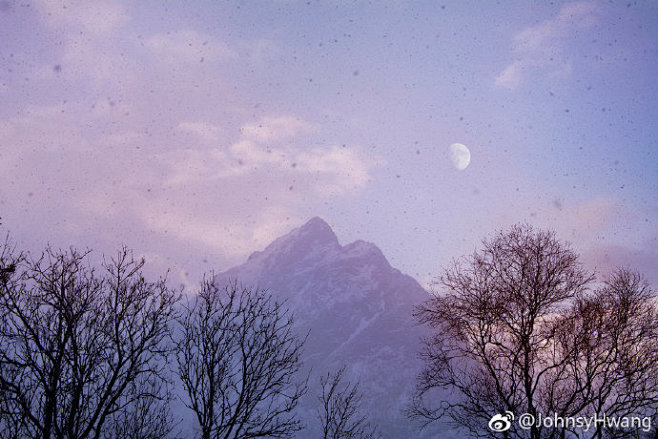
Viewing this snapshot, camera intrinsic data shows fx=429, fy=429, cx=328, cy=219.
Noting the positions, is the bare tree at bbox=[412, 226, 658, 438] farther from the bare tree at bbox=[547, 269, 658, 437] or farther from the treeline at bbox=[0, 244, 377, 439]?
the treeline at bbox=[0, 244, 377, 439]

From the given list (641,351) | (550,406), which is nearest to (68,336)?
(550,406)

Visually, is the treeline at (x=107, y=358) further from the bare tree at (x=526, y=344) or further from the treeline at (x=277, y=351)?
the bare tree at (x=526, y=344)

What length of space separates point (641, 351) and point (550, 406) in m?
4.85

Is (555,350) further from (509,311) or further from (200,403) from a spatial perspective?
(200,403)

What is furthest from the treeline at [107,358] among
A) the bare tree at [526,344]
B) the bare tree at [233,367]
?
the bare tree at [526,344]

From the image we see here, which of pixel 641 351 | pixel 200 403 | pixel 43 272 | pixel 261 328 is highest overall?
pixel 43 272

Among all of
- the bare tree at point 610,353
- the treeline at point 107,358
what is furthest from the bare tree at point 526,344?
the treeline at point 107,358

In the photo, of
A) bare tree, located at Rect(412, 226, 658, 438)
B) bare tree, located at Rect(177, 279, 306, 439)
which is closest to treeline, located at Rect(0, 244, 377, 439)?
bare tree, located at Rect(177, 279, 306, 439)

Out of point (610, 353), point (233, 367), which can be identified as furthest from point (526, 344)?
point (233, 367)

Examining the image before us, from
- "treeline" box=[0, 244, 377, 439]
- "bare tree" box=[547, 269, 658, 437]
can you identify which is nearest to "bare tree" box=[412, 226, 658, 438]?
"bare tree" box=[547, 269, 658, 437]

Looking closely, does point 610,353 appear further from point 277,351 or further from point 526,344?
point 277,351

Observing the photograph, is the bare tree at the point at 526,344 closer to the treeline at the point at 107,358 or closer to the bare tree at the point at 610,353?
the bare tree at the point at 610,353

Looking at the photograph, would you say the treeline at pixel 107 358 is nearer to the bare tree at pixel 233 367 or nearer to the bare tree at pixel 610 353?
the bare tree at pixel 233 367

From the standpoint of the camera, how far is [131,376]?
11438 millimetres
